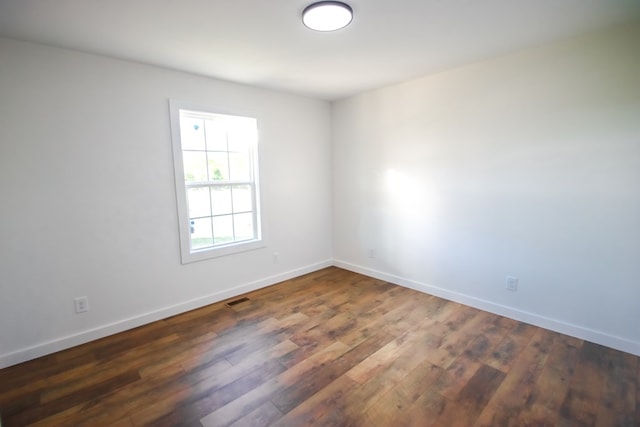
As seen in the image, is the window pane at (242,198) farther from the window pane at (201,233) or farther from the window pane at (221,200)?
the window pane at (201,233)

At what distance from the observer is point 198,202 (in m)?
3.11

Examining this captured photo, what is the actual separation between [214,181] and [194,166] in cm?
25

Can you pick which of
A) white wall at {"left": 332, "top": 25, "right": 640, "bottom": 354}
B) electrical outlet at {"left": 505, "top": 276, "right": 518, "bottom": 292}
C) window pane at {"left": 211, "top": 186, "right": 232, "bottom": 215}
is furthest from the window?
electrical outlet at {"left": 505, "top": 276, "right": 518, "bottom": 292}

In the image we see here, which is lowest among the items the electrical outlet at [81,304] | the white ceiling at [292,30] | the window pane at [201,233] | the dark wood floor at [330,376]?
the dark wood floor at [330,376]

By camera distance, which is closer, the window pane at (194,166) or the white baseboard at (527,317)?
the white baseboard at (527,317)

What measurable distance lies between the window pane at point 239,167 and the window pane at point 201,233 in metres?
0.58

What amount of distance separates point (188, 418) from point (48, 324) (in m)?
1.53

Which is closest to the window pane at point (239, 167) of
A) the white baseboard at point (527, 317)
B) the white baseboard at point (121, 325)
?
the white baseboard at point (121, 325)

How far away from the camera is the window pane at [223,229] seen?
328cm

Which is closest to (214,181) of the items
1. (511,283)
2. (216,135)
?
(216,135)

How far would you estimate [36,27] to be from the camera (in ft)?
6.35

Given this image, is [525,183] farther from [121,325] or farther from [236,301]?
[121,325]

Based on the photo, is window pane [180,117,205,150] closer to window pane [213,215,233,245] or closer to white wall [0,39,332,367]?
white wall [0,39,332,367]

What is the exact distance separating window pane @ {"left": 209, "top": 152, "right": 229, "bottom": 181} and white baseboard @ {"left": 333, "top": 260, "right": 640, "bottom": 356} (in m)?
2.25
